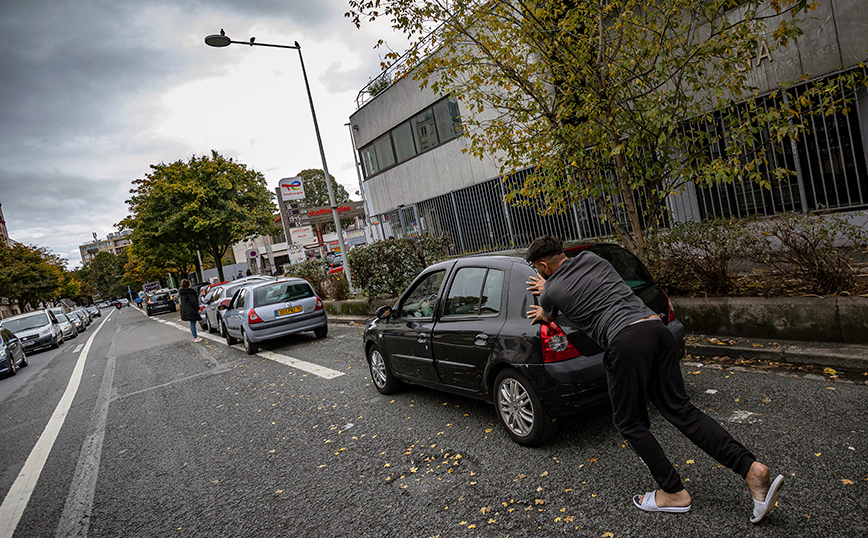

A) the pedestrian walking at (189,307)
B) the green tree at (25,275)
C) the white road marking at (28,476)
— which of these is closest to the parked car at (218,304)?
the pedestrian walking at (189,307)

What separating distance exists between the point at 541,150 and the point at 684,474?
504 cm

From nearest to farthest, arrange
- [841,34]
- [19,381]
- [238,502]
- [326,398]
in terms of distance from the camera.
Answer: [238,502]
[326,398]
[841,34]
[19,381]

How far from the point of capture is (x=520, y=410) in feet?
13.5

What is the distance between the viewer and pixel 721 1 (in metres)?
6.18

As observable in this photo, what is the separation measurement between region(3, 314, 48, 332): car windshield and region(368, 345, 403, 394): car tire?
928 inches

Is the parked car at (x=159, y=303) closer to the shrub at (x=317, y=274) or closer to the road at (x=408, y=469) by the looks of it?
the shrub at (x=317, y=274)

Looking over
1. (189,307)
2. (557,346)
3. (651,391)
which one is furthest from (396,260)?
(651,391)

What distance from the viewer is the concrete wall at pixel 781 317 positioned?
4.73 m

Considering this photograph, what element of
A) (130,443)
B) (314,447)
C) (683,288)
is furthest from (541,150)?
(130,443)

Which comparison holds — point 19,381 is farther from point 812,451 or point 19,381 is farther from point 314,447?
point 812,451

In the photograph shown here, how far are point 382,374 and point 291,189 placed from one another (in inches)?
675

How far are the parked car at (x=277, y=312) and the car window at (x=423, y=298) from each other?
613 centimetres

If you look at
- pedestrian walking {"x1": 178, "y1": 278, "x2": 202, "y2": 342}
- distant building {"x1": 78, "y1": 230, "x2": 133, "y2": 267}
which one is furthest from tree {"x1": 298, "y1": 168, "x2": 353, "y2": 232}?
distant building {"x1": 78, "y1": 230, "x2": 133, "y2": 267}

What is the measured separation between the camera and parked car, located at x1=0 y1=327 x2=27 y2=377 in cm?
1462
